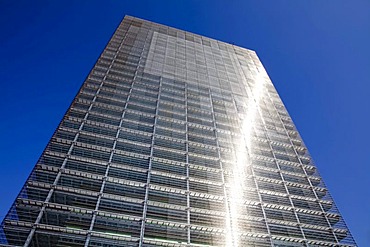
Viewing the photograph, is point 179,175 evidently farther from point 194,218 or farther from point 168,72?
point 168,72

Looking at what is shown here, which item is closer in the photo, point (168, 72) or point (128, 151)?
point (128, 151)

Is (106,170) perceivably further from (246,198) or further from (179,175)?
(246,198)

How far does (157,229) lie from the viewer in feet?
75.1

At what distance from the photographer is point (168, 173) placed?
27.5 meters

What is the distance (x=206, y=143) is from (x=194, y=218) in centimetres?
954

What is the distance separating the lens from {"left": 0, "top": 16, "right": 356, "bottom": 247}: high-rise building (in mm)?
21891

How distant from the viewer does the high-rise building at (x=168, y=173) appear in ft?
71.8

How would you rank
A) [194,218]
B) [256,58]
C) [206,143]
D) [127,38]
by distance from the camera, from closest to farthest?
[194,218] → [206,143] → [127,38] → [256,58]

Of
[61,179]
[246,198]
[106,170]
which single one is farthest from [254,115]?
[61,179]

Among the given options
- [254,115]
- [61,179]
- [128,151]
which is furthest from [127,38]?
[61,179]

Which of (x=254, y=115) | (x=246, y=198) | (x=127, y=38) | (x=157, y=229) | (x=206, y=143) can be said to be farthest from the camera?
(x=127, y=38)

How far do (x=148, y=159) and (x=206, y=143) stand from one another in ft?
22.7

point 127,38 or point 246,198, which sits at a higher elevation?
point 127,38

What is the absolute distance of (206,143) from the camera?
32750mm
